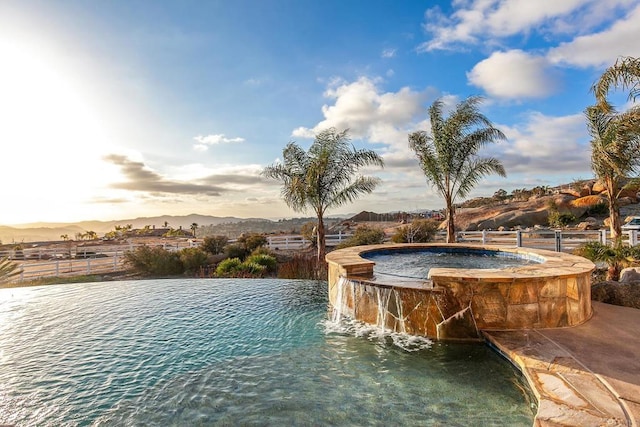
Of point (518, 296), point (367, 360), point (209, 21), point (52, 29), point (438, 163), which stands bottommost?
point (367, 360)

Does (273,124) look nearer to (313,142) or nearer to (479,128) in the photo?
(313,142)

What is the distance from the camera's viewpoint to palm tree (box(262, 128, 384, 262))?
13.7 m

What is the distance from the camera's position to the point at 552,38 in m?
10.4

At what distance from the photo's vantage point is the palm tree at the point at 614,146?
1004 cm

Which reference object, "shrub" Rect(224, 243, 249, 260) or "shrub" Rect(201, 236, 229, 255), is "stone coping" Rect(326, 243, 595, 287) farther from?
"shrub" Rect(201, 236, 229, 255)

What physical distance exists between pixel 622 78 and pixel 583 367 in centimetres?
903

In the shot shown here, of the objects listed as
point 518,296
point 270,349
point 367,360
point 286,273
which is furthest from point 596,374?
point 286,273

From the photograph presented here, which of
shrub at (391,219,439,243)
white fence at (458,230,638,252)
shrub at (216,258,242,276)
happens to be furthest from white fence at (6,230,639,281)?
shrub at (216,258,242,276)

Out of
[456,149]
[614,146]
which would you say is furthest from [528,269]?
[456,149]

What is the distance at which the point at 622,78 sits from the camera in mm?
8938

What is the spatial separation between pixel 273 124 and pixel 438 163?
722 cm

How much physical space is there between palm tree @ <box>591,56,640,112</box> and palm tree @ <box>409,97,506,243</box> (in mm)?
4450

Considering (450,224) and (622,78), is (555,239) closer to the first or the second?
(450,224)

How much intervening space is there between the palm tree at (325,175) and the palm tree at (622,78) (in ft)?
24.1
